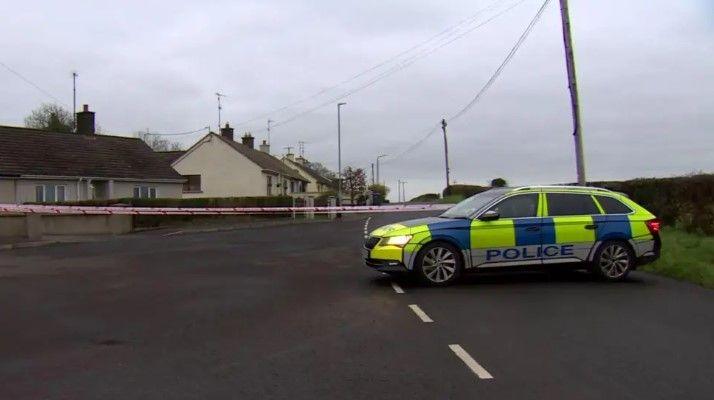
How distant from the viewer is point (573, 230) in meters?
10.8

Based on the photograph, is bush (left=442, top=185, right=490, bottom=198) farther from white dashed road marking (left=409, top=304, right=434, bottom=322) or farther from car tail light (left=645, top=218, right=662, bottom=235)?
white dashed road marking (left=409, top=304, right=434, bottom=322)

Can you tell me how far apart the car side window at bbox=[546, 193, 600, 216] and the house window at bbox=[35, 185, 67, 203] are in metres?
28.1

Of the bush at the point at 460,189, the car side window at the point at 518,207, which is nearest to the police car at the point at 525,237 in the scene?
the car side window at the point at 518,207

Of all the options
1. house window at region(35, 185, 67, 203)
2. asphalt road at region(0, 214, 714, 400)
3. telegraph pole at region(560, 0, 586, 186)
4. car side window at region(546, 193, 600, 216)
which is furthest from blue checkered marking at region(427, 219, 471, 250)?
house window at region(35, 185, 67, 203)

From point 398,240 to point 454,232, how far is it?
0.90 m

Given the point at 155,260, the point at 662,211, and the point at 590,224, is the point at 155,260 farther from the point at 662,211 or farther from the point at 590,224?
the point at 662,211

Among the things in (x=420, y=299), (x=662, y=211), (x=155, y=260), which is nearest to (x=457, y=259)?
(x=420, y=299)

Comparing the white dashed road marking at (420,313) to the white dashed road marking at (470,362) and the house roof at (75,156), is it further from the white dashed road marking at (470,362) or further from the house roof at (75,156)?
the house roof at (75,156)

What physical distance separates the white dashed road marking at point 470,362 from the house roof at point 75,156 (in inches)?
1170

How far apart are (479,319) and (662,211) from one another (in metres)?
15.1

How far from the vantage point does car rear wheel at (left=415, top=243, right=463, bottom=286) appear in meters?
10.4

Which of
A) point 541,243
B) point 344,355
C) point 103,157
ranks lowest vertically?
point 344,355

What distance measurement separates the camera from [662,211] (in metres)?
20.6

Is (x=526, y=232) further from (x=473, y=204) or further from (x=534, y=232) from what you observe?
(x=473, y=204)
